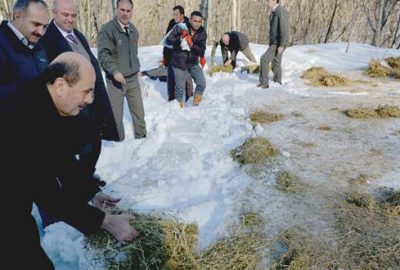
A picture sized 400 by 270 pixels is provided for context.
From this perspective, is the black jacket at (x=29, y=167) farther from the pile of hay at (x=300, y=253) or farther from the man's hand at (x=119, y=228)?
the pile of hay at (x=300, y=253)

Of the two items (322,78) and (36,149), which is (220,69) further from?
(36,149)

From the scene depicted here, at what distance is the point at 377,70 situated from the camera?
909cm

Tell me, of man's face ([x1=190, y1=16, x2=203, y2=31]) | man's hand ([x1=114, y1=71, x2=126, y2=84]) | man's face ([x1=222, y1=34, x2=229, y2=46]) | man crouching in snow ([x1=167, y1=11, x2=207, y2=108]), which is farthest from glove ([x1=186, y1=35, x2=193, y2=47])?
man's face ([x1=222, y1=34, x2=229, y2=46])

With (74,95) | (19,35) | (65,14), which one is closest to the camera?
(74,95)

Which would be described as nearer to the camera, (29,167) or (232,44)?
(29,167)

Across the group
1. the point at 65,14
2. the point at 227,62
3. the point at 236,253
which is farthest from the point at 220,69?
the point at 236,253

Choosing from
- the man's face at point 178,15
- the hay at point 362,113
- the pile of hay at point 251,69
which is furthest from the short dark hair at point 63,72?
the pile of hay at point 251,69

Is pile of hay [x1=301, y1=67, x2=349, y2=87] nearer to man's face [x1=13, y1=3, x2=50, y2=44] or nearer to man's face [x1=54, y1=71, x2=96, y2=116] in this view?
man's face [x1=13, y1=3, x2=50, y2=44]

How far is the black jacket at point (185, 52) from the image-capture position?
22.9 feet

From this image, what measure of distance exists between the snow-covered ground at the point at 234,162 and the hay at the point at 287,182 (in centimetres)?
9

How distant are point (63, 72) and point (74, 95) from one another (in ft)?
0.41

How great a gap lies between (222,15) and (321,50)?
1747 centimetres

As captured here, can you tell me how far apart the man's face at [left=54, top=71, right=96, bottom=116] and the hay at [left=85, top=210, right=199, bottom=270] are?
108 cm

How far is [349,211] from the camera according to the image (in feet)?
10.8
